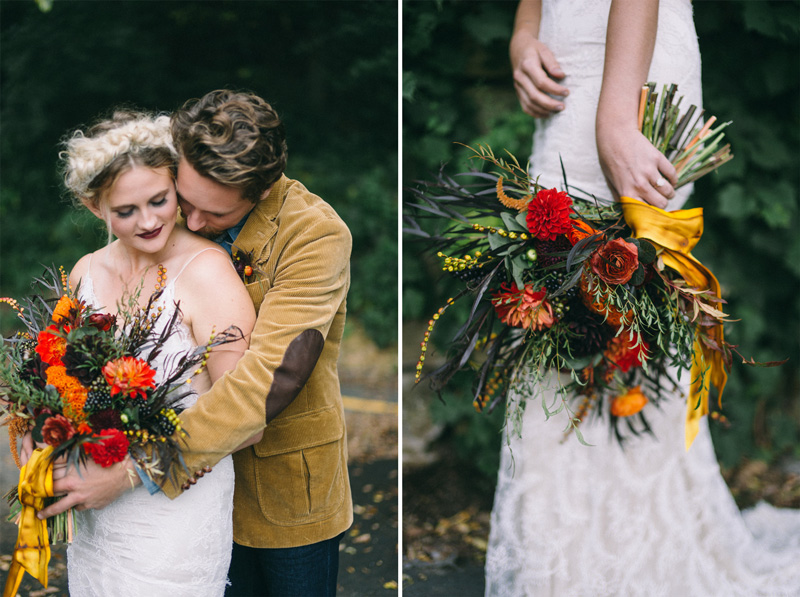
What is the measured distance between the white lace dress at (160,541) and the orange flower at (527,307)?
95 cm

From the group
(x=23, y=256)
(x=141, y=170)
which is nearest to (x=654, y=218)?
(x=141, y=170)

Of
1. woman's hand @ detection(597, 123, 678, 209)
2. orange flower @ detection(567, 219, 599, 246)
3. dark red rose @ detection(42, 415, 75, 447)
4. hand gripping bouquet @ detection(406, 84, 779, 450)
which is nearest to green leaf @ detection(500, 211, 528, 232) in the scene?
hand gripping bouquet @ detection(406, 84, 779, 450)

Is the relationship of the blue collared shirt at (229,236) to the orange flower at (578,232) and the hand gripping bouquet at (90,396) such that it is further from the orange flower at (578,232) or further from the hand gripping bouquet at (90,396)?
the orange flower at (578,232)

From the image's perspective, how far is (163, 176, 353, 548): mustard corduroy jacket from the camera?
1.73 metres

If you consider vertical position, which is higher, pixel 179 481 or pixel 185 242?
pixel 185 242

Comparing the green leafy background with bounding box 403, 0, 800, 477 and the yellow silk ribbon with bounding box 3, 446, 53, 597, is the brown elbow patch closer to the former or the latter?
the yellow silk ribbon with bounding box 3, 446, 53, 597

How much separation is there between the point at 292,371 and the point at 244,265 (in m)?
0.37

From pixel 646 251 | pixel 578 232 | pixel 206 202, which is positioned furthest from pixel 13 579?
pixel 646 251

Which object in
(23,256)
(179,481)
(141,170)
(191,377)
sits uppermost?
(23,256)

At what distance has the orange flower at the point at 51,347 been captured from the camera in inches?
67.0

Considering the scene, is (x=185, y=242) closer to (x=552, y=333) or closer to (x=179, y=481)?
(x=179, y=481)

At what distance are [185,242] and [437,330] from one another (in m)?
2.22

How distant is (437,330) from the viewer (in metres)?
3.92

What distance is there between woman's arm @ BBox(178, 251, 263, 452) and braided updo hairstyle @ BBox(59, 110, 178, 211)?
0.97ft
